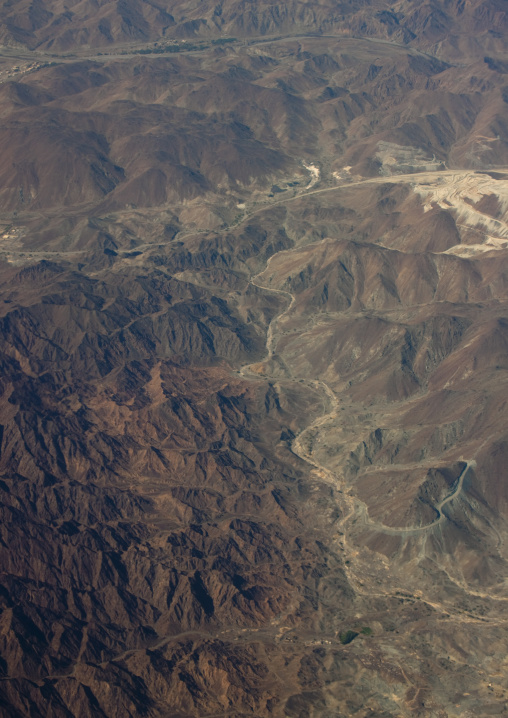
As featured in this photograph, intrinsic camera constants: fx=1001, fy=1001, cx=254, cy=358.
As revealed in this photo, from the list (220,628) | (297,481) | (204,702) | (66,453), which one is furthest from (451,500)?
(66,453)

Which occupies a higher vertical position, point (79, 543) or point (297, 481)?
point (79, 543)

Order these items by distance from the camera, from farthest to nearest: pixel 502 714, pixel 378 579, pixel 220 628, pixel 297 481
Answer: pixel 297 481
pixel 378 579
pixel 220 628
pixel 502 714

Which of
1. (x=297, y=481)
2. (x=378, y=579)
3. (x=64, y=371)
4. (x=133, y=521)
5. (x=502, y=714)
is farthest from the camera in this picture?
(x=64, y=371)

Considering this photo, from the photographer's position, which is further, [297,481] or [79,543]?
[297,481]

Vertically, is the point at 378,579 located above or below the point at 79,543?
below

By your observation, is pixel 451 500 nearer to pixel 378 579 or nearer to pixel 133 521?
pixel 378 579

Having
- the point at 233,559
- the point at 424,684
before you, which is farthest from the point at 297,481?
the point at 424,684

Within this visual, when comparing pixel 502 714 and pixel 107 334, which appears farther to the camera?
pixel 107 334

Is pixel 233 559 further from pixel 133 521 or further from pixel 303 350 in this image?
pixel 303 350

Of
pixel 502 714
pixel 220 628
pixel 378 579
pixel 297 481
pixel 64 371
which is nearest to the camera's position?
pixel 502 714
